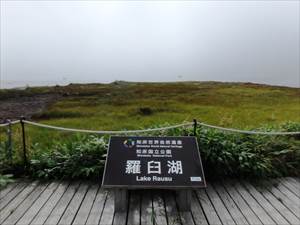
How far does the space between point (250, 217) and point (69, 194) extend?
9.26 feet

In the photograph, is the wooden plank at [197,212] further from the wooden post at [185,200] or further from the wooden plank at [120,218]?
the wooden plank at [120,218]

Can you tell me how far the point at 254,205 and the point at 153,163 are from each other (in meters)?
1.66

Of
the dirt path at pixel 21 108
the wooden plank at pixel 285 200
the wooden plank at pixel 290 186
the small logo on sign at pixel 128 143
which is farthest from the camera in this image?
the dirt path at pixel 21 108

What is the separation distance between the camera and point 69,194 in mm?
5059

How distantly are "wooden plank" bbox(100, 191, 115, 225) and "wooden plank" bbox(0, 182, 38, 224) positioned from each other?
135 cm

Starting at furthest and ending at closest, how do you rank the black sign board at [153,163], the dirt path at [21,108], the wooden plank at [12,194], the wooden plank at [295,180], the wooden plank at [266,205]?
1. the dirt path at [21,108]
2. the wooden plank at [295,180]
3. the wooden plank at [12,194]
4. the black sign board at [153,163]
5. the wooden plank at [266,205]

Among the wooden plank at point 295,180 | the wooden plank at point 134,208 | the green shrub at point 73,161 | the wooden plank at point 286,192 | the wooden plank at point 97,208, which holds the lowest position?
the wooden plank at point 97,208

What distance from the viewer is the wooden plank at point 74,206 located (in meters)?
4.27

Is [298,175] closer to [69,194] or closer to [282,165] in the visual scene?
[282,165]

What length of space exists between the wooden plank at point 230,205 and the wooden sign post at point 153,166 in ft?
2.08

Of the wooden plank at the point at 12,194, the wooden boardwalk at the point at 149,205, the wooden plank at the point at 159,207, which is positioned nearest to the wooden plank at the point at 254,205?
the wooden boardwalk at the point at 149,205

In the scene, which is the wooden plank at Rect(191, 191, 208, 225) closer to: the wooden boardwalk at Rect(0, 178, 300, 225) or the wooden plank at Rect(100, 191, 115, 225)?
the wooden boardwalk at Rect(0, 178, 300, 225)

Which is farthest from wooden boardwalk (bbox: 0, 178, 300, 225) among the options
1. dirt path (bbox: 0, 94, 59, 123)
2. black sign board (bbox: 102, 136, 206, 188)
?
dirt path (bbox: 0, 94, 59, 123)

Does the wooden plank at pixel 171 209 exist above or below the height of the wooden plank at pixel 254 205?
below
